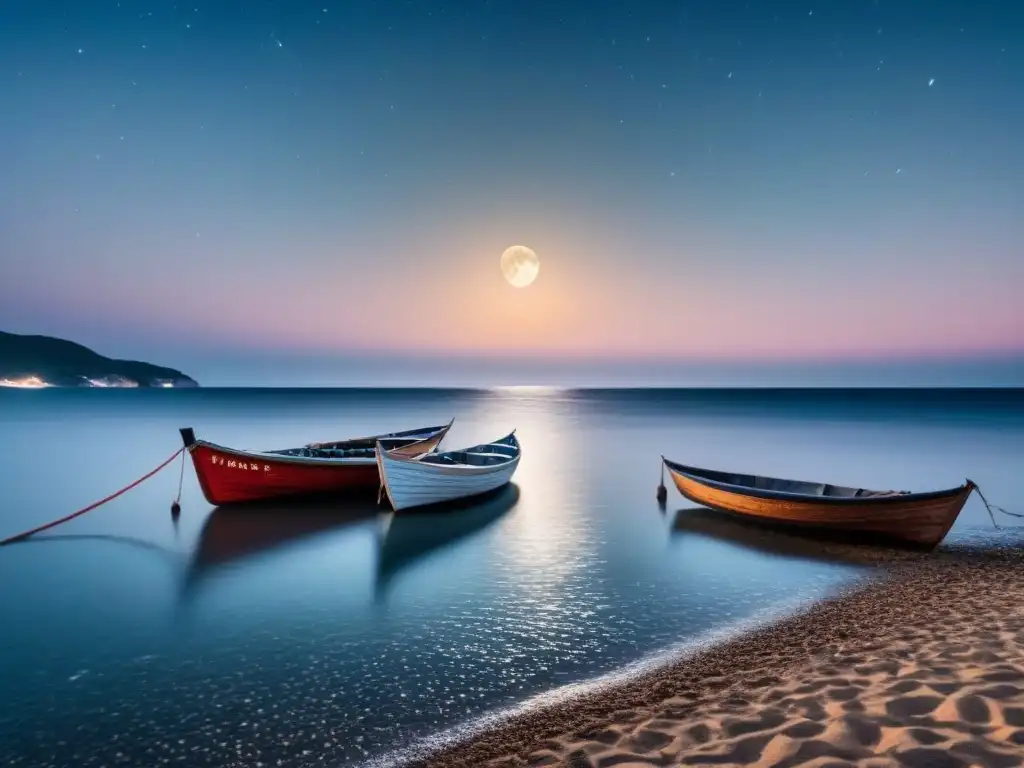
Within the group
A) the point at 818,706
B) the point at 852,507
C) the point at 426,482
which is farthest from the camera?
the point at 426,482

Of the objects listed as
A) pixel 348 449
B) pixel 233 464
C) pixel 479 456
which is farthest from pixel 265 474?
pixel 479 456

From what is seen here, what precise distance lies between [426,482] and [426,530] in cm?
164

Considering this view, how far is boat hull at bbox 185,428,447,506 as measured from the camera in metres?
17.9

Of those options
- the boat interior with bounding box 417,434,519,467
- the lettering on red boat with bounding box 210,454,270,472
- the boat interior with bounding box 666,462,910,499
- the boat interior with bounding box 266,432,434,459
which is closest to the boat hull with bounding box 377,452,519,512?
the boat interior with bounding box 417,434,519,467

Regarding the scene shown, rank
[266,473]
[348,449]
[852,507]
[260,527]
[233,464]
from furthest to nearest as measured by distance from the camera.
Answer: [348,449] < [266,473] < [233,464] < [260,527] < [852,507]

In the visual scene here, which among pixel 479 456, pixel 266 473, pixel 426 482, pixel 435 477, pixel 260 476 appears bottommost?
pixel 260 476

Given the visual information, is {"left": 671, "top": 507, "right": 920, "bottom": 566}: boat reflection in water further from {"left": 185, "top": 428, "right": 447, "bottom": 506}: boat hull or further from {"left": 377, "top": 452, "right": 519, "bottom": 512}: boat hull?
{"left": 185, "top": 428, "right": 447, "bottom": 506}: boat hull

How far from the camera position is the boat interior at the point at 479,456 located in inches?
810

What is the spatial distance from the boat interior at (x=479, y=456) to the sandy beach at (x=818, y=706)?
13.2 m

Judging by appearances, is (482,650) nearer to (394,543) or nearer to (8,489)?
(394,543)

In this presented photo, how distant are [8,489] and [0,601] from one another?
16.1m

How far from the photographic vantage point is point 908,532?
13094 millimetres

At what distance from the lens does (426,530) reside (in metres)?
16.4

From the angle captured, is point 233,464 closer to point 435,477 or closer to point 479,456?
point 435,477
